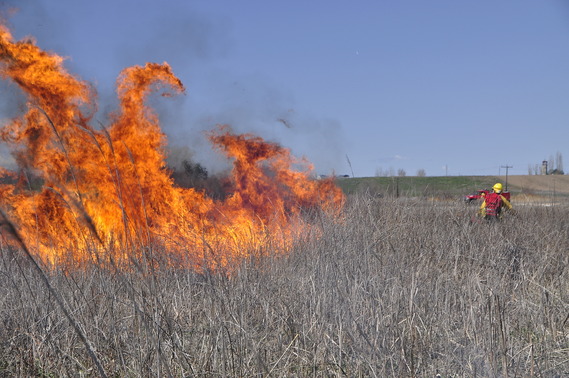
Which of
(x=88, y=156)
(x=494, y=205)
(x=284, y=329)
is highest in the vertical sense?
(x=88, y=156)

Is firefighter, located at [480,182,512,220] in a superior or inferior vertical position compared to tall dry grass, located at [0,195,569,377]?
superior

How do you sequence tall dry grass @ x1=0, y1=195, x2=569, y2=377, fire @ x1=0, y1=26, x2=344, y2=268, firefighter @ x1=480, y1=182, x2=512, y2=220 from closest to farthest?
tall dry grass @ x1=0, y1=195, x2=569, y2=377
fire @ x1=0, y1=26, x2=344, y2=268
firefighter @ x1=480, y1=182, x2=512, y2=220

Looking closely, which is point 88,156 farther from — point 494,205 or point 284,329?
point 494,205

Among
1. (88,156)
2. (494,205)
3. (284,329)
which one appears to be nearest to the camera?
(284,329)

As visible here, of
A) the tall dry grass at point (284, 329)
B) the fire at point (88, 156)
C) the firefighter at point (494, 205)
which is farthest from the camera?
the firefighter at point (494, 205)

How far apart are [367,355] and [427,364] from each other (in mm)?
414

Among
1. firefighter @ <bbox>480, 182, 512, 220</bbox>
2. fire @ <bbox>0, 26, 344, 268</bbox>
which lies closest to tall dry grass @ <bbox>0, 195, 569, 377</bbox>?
fire @ <bbox>0, 26, 344, 268</bbox>

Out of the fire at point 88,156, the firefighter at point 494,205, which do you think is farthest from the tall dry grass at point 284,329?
the firefighter at point 494,205

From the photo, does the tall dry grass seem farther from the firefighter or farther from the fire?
the firefighter

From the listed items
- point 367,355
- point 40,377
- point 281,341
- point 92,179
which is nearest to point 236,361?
point 281,341

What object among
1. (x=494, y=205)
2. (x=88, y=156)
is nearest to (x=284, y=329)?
(x=88, y=156)

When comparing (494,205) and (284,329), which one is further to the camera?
(494,205)

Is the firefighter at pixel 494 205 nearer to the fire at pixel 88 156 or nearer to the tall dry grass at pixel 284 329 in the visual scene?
the fire at pixel 88 156

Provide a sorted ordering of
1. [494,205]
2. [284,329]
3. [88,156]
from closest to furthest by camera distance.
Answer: [284,329] < [88,156] < [494,205]
